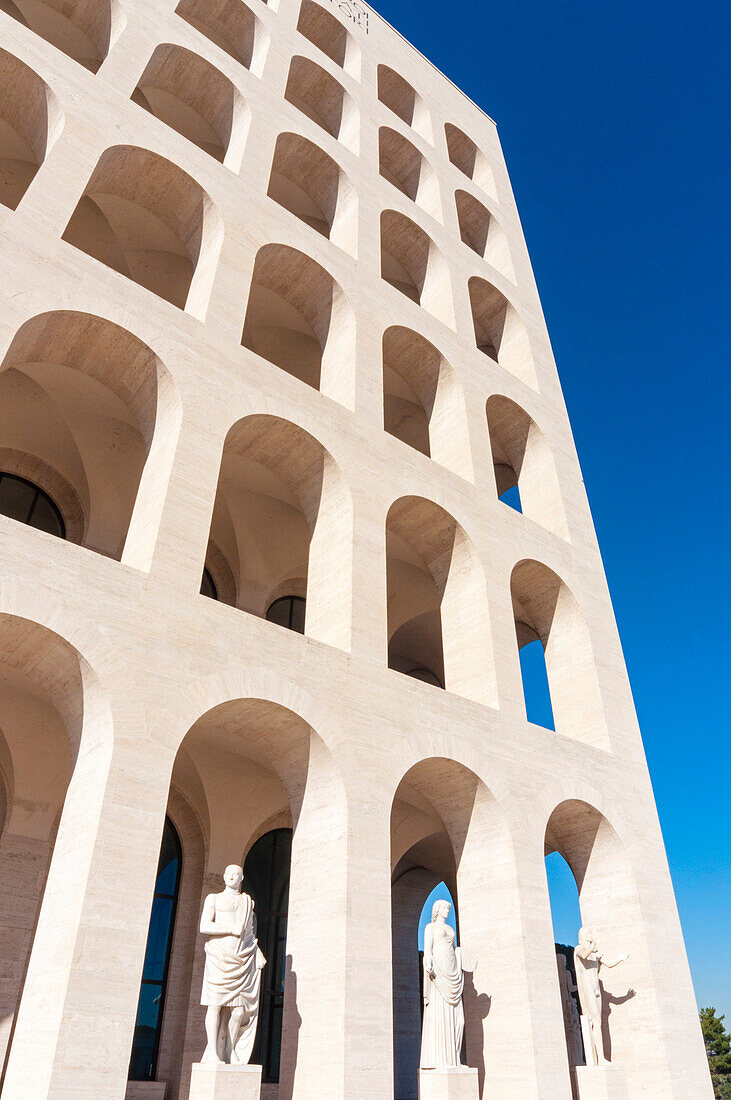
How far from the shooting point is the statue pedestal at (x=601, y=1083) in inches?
458

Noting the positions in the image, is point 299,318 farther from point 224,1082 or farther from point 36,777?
point 224,1082

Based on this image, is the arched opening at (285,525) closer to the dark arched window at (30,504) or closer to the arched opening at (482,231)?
the dark arched window at (30,504)

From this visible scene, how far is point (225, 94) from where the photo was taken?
16766mm

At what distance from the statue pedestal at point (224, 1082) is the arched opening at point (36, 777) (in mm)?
1727

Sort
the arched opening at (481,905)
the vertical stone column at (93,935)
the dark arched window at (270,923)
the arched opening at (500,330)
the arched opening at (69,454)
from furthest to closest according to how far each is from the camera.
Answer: the arched opening at (500,330) → the dark arched window at (270,923) → the arched opening at (69,454) → the arched opening at (481,905) → the vertical stone column at (93,935)

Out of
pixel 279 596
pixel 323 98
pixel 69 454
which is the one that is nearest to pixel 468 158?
pixel 323 98

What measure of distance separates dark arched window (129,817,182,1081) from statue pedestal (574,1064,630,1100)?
20.0 feet

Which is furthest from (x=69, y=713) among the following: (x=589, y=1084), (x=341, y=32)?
(x=341, y=32)

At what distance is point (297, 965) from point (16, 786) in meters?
4.70

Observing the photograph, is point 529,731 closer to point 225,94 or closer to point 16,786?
point 16,786

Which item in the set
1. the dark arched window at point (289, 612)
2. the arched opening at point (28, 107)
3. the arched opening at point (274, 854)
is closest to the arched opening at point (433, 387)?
the dark arched window at point (289, 612)

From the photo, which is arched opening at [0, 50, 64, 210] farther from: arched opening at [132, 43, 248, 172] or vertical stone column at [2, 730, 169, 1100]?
vertical stone column at [2, 730, 169, 1100]

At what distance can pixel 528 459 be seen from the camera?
62.0ft

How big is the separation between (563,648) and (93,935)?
433 inches
